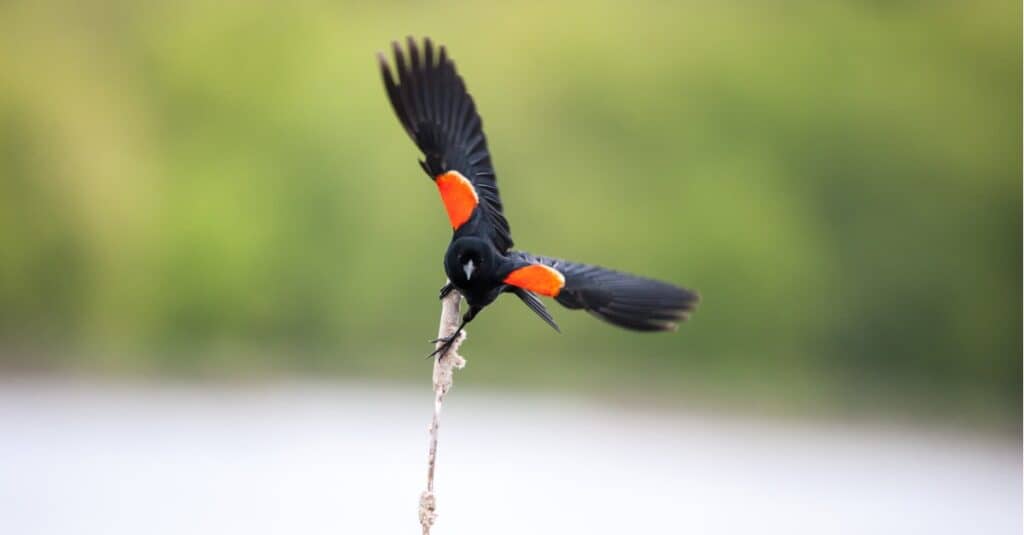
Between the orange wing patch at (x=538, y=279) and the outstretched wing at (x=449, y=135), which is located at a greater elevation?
the outstretched wing at (x=449, y=135)

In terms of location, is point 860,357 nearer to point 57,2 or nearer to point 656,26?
point 656,26

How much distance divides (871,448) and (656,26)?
1.99 metres

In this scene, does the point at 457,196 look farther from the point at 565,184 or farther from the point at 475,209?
the point at 565,184

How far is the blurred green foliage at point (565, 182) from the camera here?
4254mm

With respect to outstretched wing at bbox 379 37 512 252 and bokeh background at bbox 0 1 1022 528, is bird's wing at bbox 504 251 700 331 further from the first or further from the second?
bokeh background at bbox 0 1 1022 528

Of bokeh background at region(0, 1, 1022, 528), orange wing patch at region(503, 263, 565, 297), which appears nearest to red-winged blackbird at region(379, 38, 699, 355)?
orange wing patch at region(503, 263, 565, 297)

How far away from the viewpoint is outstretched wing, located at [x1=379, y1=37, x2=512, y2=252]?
54.5 inches

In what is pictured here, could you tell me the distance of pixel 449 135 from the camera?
144 cm

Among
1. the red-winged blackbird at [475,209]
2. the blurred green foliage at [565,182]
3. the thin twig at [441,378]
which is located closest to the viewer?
the thin twig at [441,378]

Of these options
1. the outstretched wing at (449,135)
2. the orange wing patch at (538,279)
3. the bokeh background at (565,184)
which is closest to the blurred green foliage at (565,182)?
the bokeh background at (565,184)

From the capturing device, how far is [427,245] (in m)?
4.22

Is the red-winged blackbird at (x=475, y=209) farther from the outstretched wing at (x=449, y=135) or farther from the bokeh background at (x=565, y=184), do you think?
the bokeh background at (x=565, y=184)

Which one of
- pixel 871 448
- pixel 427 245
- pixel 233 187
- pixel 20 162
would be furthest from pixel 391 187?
pixel 871 448

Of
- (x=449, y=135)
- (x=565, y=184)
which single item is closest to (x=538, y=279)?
(x=449, y=135)
